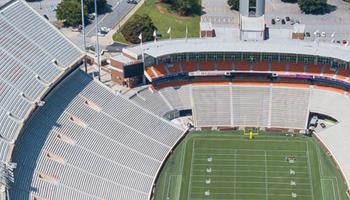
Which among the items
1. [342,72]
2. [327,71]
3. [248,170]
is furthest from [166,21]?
[248,170]

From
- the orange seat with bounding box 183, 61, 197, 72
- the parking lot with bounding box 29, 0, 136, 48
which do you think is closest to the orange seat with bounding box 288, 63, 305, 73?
the orange seat with bounding box 183, 61, 197, 72

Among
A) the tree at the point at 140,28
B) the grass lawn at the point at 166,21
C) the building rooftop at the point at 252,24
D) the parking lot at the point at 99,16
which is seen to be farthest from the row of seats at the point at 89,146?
the grass lawn at the point at 166,21

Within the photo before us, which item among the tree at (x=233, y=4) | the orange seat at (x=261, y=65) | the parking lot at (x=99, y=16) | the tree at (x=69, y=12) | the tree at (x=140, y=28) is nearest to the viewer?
the orange seat at (x=261, y=65)

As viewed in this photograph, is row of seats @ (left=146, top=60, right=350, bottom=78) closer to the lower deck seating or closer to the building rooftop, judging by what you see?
the lower deck seating

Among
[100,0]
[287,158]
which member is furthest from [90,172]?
[100,0]

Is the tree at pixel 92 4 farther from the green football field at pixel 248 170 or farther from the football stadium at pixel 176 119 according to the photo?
the green football field at pixel 248 170

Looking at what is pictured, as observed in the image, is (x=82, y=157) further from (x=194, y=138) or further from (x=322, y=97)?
(x=322, y=97)
